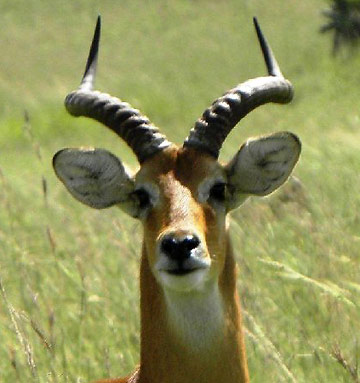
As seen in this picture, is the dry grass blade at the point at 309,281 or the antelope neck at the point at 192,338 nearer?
the dry grass blade at the point at 309,281

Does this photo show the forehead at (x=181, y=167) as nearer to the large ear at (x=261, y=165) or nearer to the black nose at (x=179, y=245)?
the large ear at (x=261, y=165)

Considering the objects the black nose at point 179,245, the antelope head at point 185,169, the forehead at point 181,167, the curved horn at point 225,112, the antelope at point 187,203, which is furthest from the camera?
the curved horn at point 225,112

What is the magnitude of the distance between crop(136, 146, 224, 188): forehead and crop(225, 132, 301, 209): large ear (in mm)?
129

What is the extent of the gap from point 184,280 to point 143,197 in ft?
2.26

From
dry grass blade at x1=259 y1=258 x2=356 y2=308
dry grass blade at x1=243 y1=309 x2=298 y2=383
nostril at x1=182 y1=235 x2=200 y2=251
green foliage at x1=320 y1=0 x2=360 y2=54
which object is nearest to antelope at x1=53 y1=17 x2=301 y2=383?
nostril at x1=182 y1=235 x2=200 y2=251

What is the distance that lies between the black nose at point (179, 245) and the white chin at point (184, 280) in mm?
94

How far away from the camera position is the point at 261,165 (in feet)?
18.0

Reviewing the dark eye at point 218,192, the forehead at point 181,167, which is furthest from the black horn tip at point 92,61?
the dark eye at point 218,192

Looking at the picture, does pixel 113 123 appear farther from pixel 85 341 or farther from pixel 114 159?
pixel 85 341

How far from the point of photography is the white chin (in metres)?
4.66

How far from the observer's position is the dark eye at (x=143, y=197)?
5203mm

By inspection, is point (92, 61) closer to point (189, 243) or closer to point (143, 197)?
point (143, 197)

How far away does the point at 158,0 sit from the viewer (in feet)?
173

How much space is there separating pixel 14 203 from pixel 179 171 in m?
7.66
